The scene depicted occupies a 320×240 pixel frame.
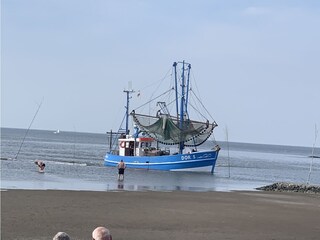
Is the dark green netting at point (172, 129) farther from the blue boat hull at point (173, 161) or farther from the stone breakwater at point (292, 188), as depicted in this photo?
the stone breakwater at point (292, 188)

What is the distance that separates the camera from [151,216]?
20484 mm

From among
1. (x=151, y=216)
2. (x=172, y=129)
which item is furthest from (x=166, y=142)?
(x=151, y=216)

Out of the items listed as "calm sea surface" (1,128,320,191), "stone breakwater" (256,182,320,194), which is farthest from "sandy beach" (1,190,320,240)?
"stone breakwater" (256,182,320,194)

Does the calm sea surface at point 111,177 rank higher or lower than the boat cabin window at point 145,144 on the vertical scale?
lower

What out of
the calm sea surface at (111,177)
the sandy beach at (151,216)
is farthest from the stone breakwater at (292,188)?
the sandy beach at (151,216)

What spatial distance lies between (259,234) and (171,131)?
136 feet

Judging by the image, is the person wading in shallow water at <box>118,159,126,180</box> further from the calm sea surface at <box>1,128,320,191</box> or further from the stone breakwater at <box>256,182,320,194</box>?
the stone breakwater at <box>256,182,320,194</box>

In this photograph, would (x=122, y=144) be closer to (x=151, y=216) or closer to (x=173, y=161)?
(x=173, y=161)

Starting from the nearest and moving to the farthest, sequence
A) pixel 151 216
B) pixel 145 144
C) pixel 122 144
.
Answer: pixel 151 216
pixel 145 144
pixel 122 144

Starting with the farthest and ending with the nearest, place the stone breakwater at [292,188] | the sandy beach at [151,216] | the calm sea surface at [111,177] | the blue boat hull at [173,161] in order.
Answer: the blue boat hull at [173,161] → the stone breakwater at [292,188] → the calm sea surface at [111,177] → the sandy beach at [151,216]

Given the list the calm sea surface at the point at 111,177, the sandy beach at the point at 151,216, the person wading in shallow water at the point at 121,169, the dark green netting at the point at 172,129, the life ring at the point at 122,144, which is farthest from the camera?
the dark green netting at the point at 172,129

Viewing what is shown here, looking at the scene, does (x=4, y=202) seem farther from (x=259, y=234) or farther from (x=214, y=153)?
(x=214, y=153)

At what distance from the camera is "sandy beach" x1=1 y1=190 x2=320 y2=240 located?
668 inches

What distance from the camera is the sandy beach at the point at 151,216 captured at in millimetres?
16969
